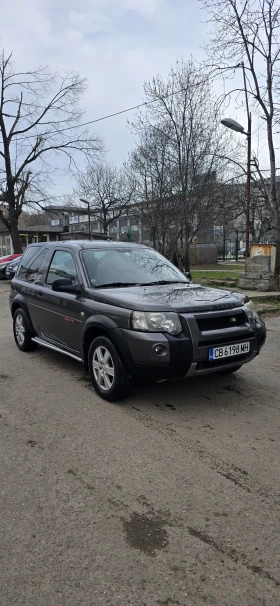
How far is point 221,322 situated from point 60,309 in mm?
2122

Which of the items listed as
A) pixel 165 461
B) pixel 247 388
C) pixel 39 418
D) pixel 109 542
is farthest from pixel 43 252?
pixel 109 542

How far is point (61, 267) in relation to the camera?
19.1 ft

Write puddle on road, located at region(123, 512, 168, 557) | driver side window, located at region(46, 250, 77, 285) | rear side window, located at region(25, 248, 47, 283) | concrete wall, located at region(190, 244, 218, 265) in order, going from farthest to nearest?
concrete wall, located at region(190, 244, 218, 265)
rear side window, located at region(25, 248, 47, 283)
driver side window, located at region(46, 250, 77, 285)
puddle on road, located at region(123, 512, 168, 557)

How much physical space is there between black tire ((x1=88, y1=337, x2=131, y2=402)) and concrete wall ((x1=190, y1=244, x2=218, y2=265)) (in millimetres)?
29031

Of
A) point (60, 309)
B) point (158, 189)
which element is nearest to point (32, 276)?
point (60, 309)

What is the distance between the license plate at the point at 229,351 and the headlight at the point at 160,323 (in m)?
0.42

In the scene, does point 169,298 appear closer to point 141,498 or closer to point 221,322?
point 221,322

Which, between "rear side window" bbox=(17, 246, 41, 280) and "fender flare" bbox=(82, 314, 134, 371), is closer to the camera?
"fender flare" bbox=(82, 314, 134, 371)

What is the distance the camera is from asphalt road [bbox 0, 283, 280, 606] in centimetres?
212

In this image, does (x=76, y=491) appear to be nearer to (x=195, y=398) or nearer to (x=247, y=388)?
(x=195, y=398)

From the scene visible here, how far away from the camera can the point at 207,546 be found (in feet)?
7.75

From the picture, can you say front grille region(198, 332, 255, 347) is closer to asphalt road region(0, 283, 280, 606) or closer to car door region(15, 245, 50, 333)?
asphalt road region(0, 283, 280, 606)

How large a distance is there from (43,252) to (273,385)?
3.71m

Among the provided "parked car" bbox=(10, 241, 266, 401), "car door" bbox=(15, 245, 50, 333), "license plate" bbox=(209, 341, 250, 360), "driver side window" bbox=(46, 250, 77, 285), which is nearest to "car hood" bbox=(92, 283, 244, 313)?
"parked car" bbox=(10, 241, 266, 401)
